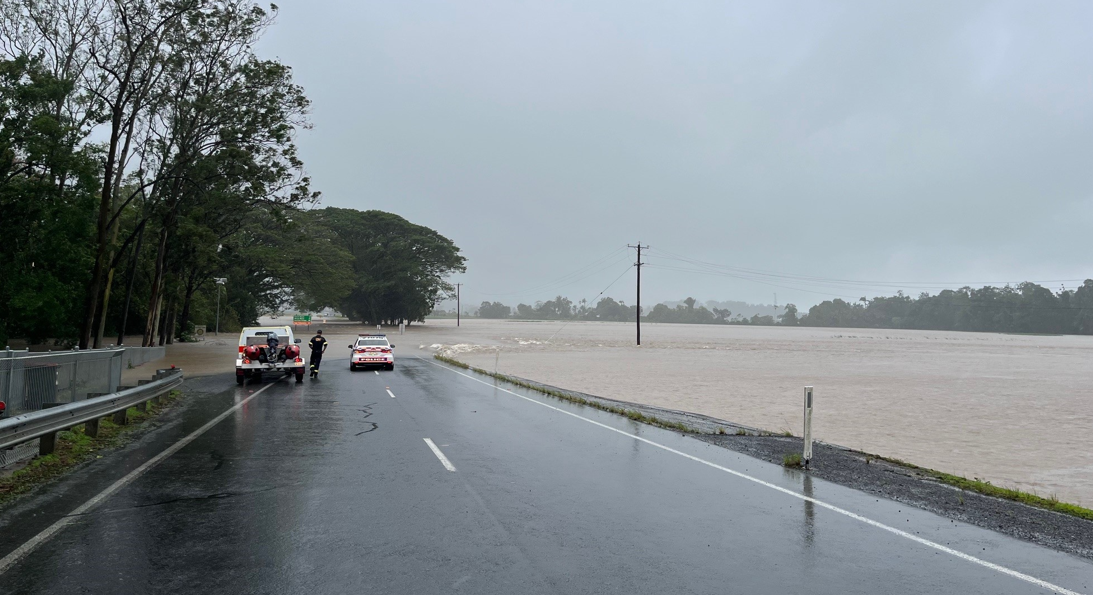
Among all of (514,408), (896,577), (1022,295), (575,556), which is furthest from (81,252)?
(1022,295)

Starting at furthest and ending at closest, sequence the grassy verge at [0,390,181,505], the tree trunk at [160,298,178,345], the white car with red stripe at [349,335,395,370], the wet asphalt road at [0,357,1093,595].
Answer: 1. the tree trunk at [160,298,178,345]
2. the white car with red stripe at [349,335,395,370]
3. the grassy verge at [0,390,181,505]
4. the wet asphalt road at [0,357,1093,595]

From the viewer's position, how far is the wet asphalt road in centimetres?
533

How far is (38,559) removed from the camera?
5617 mm

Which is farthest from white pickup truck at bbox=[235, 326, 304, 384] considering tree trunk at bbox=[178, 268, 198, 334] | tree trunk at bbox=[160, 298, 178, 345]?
tree trunk at bbox=[178, 268, 198, 334]

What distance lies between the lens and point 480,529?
664 centimetres

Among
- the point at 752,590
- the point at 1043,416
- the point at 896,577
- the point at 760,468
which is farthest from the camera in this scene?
the point at 1043,416

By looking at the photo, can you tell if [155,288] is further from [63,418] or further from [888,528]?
[888,528]

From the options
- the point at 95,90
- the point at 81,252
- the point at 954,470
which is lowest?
the point at 954,470

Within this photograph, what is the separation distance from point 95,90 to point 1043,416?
36.0 m

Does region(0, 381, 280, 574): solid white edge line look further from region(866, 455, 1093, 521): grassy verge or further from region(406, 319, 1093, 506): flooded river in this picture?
region(406, 319, 1093, 506): flooded river

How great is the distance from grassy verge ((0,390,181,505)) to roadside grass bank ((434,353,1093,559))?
9.77 metres

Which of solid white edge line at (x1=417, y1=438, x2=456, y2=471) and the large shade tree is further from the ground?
the large shade tree

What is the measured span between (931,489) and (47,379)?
44.0ft

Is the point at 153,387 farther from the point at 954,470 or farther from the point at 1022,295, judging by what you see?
the point at 1022,295
